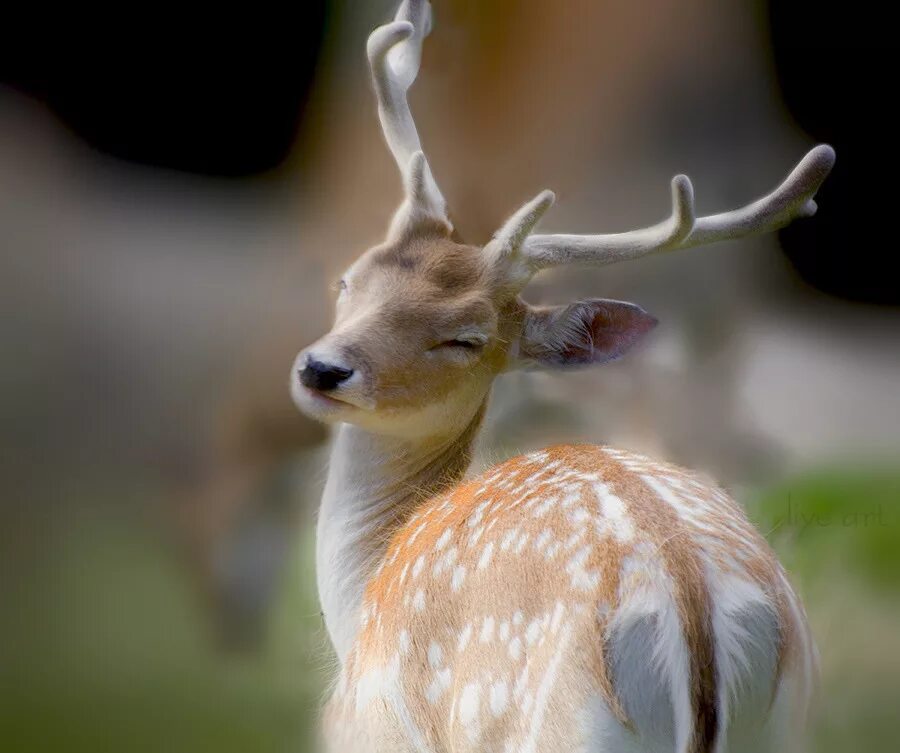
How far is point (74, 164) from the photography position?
1174mm

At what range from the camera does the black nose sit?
0.80 m

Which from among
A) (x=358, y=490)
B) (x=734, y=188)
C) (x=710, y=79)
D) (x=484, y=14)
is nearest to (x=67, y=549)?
(x=358, y=490)

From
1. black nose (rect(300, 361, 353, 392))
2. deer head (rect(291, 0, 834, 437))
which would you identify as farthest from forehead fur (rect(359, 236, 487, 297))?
black nose (rect(300, 361, 353, 392))

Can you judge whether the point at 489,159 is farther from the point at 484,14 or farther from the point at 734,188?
the point at 734,188

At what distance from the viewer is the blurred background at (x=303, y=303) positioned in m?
0.95

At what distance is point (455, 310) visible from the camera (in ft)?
2.91

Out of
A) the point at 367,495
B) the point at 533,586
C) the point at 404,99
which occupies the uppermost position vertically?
the point at 404,99

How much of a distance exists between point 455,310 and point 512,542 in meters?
0.34

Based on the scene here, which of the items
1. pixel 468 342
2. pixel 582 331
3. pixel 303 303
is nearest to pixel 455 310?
pixel 468 342

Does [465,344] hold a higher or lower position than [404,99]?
lower

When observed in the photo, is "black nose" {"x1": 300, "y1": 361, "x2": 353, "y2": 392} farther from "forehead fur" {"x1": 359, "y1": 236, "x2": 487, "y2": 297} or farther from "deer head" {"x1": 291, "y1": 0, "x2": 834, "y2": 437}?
"forehead fur" {"x1": 359, "y1": 236, "x2": 487, "y2": 297}

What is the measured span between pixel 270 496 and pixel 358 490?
31cm

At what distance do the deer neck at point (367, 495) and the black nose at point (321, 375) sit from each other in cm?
13

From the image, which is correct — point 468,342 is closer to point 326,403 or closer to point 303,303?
point 326,403
